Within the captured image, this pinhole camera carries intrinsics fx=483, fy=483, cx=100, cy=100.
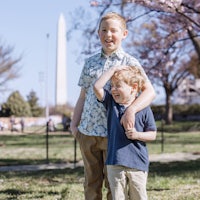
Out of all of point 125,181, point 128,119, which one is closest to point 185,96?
point 125,181

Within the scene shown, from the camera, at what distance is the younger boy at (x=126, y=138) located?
11.2ft

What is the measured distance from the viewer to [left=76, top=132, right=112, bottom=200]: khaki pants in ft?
12.6

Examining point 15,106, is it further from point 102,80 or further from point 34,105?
point 102,80

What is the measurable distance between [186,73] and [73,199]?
134 feet

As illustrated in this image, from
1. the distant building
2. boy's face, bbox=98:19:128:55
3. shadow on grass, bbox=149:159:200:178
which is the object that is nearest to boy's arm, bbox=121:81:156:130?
boy's face, bbox=98:19:128:55

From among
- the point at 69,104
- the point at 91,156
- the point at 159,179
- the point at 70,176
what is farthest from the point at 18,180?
the point at 69,104

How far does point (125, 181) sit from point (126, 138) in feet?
1.04

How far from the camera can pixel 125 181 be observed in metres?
3.46

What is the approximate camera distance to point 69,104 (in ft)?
206

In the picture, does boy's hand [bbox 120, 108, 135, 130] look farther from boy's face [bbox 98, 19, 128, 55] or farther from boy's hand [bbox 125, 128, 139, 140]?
boy's face [bbox 98, 19, 128, 55]

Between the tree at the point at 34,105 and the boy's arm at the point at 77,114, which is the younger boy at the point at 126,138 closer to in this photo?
the boy's arm at the point at 77,114

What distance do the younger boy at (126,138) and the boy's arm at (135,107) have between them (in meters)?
0.04

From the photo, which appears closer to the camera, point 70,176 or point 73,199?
point 73,199

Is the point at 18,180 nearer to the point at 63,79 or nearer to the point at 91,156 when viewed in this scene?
the point at 91,156
